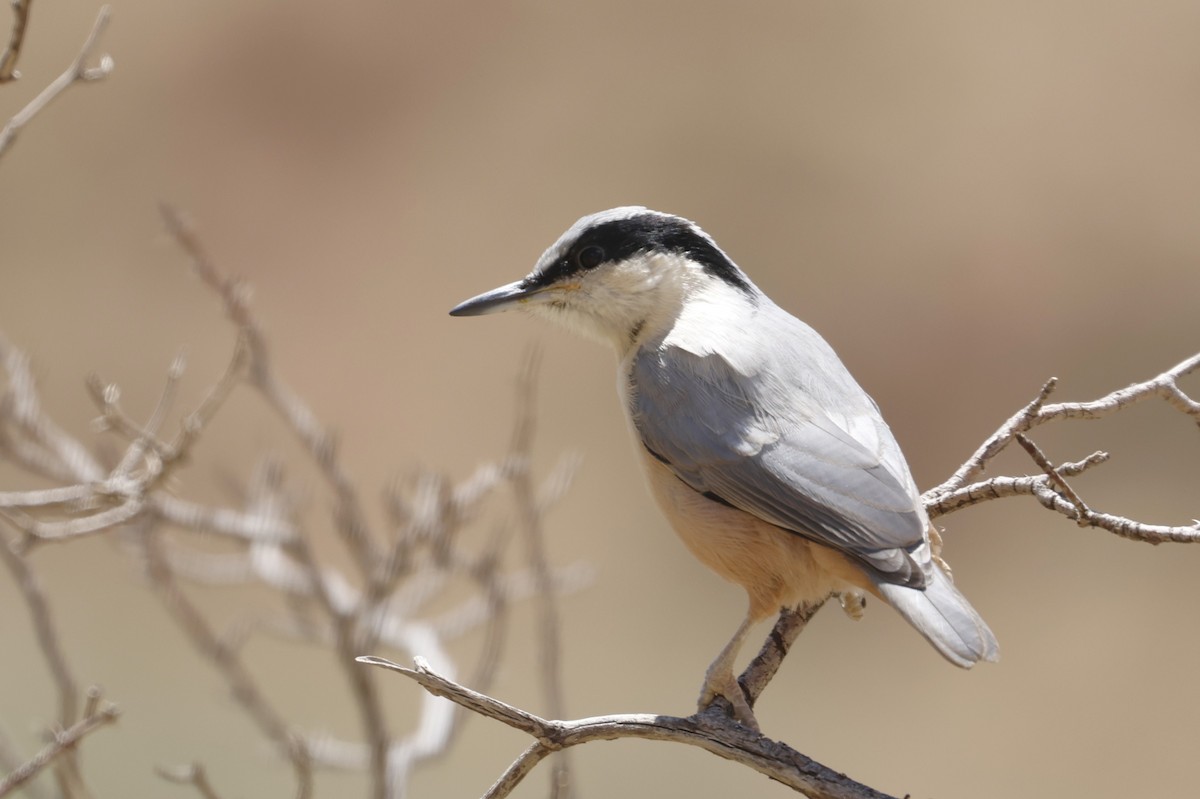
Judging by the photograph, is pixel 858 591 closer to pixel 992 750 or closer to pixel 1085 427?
pixel 992 750

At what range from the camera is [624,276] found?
9.74 feet

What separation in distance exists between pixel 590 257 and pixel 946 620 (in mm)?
1257

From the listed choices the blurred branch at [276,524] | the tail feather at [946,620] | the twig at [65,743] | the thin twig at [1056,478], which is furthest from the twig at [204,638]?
the thin twig at [1056,478]

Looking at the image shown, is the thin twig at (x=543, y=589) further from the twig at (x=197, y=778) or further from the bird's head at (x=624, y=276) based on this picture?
the twig at (x=197, y=778)

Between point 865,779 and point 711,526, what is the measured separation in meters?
4.74

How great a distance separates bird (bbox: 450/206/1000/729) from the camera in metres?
2.38

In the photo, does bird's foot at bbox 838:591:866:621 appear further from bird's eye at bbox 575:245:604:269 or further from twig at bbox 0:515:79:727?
twig at bbox 0:515:79:727

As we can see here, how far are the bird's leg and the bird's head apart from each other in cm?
85

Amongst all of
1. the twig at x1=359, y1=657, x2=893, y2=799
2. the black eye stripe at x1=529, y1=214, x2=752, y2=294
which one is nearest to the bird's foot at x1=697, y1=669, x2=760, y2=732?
the twig at x1=359, y1=657, x2=893, y2=799

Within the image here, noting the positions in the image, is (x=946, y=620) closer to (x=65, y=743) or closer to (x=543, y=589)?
(x=543, y=589)

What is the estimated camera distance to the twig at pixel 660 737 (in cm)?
195

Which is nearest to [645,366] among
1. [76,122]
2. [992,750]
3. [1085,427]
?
[992,750]

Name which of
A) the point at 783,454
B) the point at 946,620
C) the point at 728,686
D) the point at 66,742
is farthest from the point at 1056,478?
the point at 66,742

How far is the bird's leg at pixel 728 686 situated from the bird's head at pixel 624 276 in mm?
854
